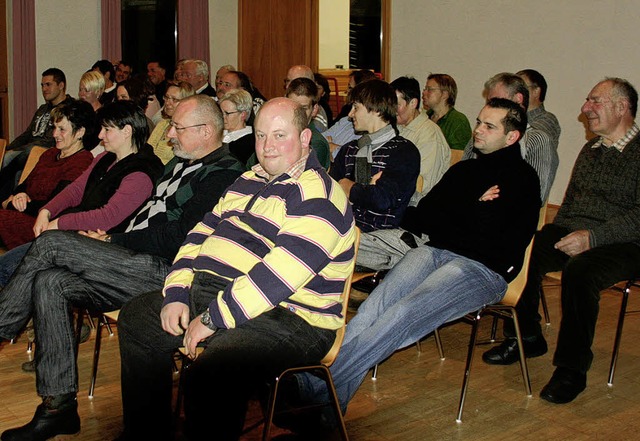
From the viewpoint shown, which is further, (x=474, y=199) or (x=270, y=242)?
(x=474, y=199)

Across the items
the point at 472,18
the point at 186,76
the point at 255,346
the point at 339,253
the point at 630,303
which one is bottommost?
the point at 630,303

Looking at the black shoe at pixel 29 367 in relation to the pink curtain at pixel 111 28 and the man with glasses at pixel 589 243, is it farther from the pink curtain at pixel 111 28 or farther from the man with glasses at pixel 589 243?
the pink curtain at pixel 111 28

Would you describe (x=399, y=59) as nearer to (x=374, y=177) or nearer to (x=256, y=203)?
(x=374, y=177)

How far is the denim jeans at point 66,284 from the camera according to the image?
8.96 feet

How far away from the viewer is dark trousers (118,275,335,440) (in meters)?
2.19

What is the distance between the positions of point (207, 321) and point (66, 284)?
2.41 feet

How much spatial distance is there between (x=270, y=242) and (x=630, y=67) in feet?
14.5

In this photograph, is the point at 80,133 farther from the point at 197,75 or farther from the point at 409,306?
the point at 197,75

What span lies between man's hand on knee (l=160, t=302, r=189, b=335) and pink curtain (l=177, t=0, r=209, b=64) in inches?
324

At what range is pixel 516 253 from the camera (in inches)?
118

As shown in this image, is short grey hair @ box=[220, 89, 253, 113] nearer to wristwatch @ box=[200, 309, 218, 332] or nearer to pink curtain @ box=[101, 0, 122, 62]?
wristwatch @ box=[200, 309, 218, 332]

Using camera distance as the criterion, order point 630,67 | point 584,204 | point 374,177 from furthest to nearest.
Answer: point 630,67, point 584,204, point 374,177

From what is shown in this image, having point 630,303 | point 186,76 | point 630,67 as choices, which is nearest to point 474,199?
point 630,303

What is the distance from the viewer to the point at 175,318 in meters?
2.42
